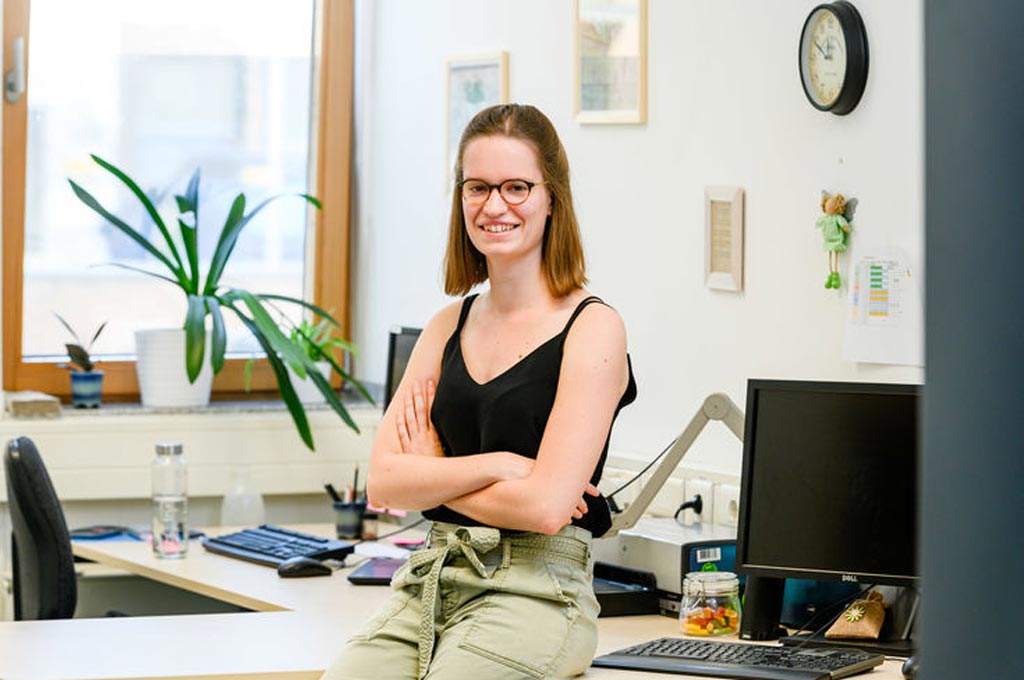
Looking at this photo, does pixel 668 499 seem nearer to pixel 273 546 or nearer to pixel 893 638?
pixel 893 638

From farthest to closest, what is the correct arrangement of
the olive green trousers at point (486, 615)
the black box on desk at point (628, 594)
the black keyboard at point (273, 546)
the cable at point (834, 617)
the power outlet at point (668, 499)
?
the black keyboard at point (273, 546) < the power outlet at point (668, 499) < the black box on desk at point (628, 594) < the cable at point (834, 617) < the olive green trousers at point (486, 615)

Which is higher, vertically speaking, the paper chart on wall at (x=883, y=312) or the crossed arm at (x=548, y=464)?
the paper chart on wall at (x=883, y=312)

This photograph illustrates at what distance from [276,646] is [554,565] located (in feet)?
1.76

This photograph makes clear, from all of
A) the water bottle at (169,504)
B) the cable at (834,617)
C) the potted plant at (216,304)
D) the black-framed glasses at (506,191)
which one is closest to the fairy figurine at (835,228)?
the cable at (834,617)

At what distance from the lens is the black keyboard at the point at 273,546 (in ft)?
10.1

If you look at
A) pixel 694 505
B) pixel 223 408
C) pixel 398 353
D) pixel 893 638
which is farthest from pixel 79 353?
pixel 893 638

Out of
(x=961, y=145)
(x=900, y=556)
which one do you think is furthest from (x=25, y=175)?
(x=961, y=145)

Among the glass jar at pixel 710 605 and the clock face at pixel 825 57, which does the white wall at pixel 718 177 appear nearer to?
the clock face at pixel 825 57

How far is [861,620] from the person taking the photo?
7.47ft

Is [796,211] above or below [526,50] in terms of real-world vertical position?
below

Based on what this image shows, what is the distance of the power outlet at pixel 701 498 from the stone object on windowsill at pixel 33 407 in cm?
188

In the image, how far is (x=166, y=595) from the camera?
3.78 m

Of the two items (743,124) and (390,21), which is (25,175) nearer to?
(390,21)

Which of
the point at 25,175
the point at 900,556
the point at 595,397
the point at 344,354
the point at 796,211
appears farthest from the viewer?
the point at 344,354
